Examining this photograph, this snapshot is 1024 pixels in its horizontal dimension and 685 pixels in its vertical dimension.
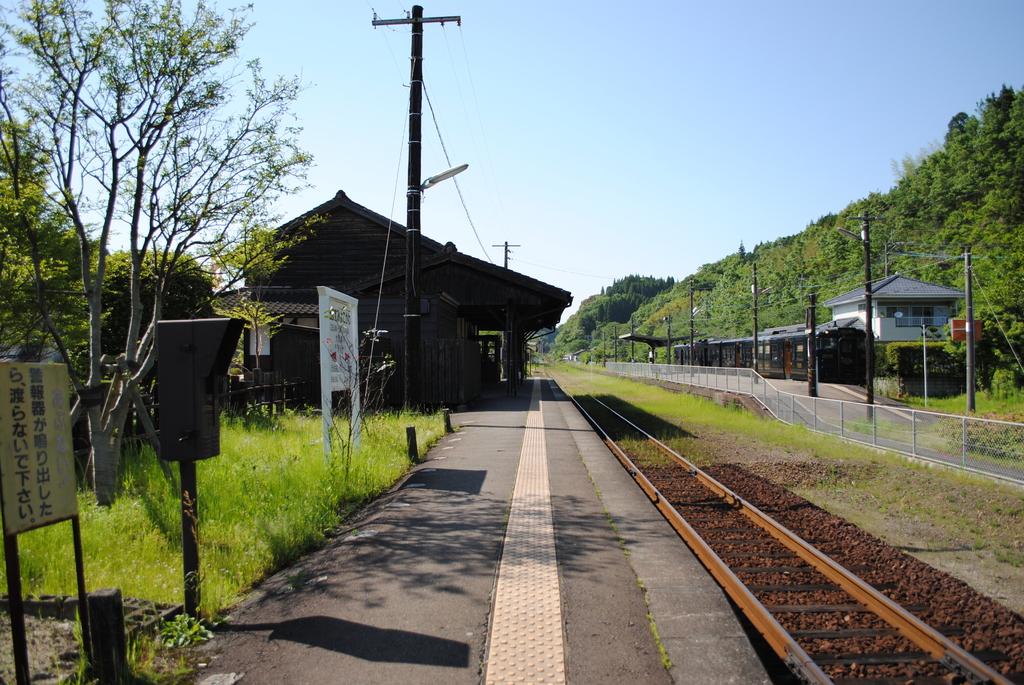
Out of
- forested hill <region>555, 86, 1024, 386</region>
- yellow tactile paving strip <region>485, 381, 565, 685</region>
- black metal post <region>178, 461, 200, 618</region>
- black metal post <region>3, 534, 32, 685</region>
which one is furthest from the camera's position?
forested hill <region>555, 86, 1024, 386</region>

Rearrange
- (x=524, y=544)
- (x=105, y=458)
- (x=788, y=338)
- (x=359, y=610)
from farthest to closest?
(x=788, y=338), (x=105, y=458), (x=524, y=544), (x=359, y=610)

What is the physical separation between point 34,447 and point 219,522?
10.7 ft

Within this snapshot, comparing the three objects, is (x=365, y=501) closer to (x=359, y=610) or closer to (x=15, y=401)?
(x=359, y=610)

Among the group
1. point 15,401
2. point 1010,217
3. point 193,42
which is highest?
point 1010,217

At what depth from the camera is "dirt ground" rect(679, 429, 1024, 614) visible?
23.2 ft

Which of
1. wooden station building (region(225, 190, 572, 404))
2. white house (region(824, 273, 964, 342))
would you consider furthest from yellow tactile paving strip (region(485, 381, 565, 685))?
white house (region(824, 273, 964, 342))

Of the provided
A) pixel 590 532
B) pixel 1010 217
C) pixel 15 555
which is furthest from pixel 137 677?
pixel 1010 217

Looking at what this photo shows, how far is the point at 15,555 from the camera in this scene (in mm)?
3189

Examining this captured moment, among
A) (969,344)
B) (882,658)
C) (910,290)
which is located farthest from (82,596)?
(910,290)

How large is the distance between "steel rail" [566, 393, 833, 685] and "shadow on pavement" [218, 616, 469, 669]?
6.08 ft

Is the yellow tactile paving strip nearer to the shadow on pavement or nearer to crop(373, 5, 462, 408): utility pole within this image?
the shadow on pavement

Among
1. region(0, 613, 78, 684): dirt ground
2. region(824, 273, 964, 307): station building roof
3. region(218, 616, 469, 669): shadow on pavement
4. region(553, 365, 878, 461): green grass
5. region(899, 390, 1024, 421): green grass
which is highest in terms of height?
region(824, 273, 964, 307): station building roof

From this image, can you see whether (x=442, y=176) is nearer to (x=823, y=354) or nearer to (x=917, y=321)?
(x=823, y=354)

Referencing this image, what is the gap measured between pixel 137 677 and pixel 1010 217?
55.1 m
